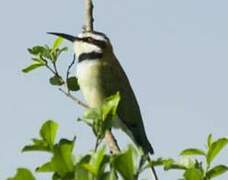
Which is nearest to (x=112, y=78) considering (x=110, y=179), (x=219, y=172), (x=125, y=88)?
(x=125, y=88)

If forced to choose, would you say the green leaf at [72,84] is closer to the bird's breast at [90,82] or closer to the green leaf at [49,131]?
the bird's breast at [90,82]

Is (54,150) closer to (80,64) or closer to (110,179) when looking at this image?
(110,179)

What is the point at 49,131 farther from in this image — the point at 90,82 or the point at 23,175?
the point at 90,82

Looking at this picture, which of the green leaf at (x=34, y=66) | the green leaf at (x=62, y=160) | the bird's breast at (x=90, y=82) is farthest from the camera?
the bird's breast at (x=90, y=82)

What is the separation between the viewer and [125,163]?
2430mm

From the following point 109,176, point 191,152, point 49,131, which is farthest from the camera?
point 191,152

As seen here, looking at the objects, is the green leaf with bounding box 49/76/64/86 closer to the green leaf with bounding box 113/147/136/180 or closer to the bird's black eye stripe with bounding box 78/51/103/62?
the bird's black eye stripe with bounding box 78/51/103/62

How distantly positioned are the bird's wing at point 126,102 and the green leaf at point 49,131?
556 cm

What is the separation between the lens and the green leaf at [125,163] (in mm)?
2418

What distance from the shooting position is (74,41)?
8.65 m

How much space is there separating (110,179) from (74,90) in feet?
12.6

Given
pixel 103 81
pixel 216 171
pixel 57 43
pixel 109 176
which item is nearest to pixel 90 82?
pixel 103 81

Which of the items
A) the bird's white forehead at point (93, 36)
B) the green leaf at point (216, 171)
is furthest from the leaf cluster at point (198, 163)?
the bird's white forehead at point (93, 36)

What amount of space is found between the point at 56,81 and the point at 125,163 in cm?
366
